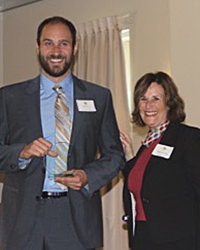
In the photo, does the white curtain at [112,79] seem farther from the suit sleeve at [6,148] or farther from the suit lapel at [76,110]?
the suit sleeve at [6,148]

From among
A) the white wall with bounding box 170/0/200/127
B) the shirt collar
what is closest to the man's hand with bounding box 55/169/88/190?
the shirt collar

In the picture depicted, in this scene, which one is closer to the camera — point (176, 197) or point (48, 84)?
point (48, 84)

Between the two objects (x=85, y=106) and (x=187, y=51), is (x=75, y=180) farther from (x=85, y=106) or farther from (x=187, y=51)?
(x=187, y=51)

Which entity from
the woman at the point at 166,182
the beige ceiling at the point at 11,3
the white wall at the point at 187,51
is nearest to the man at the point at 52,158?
the woman at the point at 166,182

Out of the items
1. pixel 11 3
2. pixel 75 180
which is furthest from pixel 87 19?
pixel 75 180

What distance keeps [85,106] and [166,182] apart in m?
0.59

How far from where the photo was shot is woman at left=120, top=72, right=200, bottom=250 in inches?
104

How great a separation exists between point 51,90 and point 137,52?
2.18 metres

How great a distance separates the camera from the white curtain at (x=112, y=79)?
Answer: 4.55 m

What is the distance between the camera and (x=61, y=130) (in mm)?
2357

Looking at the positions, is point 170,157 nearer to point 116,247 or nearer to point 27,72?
point 116,247

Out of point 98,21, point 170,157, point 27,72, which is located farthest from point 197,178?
point 27,72

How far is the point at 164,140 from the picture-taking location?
9.07ft

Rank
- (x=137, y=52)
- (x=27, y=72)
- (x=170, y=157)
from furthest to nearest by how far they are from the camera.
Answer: (x=27, y=72) < (x=137, y=52) < (x=170, y=157)
